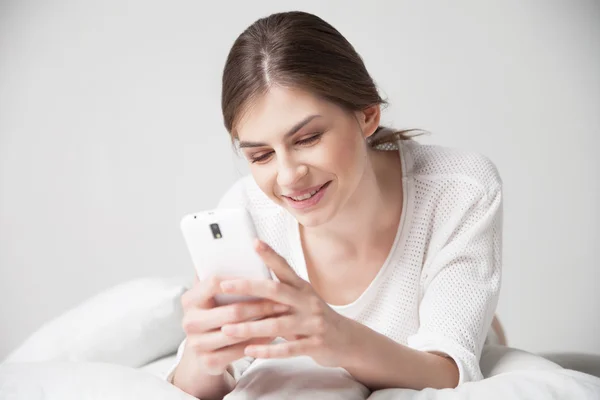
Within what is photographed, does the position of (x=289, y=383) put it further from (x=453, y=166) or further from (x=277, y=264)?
(x=453, y=166)

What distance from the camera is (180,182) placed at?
3.65 meters

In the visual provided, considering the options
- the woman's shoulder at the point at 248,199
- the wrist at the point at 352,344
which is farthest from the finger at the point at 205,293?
the woman's shoulder at the point at 248,199

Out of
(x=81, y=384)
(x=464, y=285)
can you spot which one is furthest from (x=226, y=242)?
(x=464, y=285)

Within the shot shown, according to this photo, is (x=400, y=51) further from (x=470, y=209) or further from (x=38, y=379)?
(x=38, y=379)

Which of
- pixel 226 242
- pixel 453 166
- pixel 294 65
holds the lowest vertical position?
pixel 453 166

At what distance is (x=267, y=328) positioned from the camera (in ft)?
4.58

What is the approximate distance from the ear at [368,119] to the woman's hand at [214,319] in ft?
1.97

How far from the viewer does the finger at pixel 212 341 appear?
1443 millimetres

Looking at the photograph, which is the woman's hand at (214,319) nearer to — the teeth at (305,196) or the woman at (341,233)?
the woman at (341,233)

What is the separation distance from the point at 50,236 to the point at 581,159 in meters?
2.33

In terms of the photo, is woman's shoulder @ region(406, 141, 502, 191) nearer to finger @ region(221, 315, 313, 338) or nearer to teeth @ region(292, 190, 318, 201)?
teeth @ region(292, 190, 318, 201)

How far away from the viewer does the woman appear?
57.0 inches

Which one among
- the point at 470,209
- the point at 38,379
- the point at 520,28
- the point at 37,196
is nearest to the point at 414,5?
the point at 520,28

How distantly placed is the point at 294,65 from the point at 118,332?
95cm
